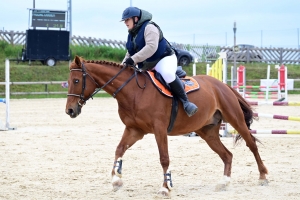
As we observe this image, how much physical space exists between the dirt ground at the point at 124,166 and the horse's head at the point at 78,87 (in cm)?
99

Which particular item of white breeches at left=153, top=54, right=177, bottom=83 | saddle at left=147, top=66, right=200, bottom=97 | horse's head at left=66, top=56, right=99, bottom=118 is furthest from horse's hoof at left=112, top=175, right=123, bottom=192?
white breeches at left=153, top=54, right=177, bottom=83

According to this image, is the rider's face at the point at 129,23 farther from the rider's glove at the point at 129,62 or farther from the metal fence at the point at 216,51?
the metal fence at the point at 216,51

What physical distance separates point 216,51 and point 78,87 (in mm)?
30049

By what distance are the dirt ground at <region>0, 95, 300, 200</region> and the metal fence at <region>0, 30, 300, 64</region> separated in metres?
19.4

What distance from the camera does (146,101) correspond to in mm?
6719

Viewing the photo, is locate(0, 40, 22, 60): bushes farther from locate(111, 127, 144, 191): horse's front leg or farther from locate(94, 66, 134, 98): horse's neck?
locate(111, 127, 144, 191): horse's front leg

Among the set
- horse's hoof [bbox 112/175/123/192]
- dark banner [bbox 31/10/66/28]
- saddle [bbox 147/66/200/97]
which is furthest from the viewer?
dark banner [bbox 31/10/66/28]

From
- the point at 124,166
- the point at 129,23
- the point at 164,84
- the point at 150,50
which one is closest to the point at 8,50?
the point at 124,166

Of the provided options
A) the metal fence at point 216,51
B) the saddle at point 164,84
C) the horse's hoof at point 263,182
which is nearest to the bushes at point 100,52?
the metal fence at point 216,51

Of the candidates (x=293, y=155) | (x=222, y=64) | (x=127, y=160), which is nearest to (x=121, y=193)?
(x=127, y=160)

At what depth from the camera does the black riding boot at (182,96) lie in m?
6.92

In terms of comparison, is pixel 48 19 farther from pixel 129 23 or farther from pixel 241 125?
pixel 129 23

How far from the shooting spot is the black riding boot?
6922 millimetres

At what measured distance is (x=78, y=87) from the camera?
667 cm
